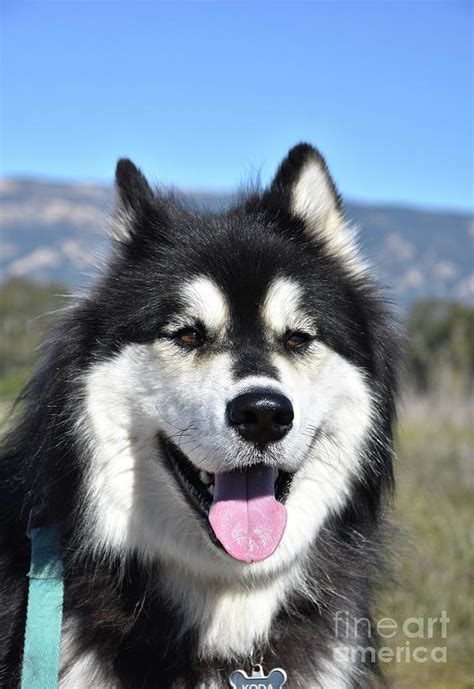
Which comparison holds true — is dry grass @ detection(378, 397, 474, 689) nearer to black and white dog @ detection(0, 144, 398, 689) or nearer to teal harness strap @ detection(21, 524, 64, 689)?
black and white dog @ detection(0, 144, 398, 689)

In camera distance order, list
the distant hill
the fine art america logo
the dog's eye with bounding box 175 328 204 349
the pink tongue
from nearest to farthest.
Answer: the pink tongue, the dog's eye with bounding box 175 328 204 349, the fine art america logo, the distant hill

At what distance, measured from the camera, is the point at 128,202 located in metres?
3.30

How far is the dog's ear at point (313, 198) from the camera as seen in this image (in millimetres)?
3418

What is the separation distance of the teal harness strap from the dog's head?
0.21 meters

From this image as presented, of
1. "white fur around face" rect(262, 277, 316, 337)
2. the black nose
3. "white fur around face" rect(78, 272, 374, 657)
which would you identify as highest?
"white fur around face" rect(262, 277, 316, 337)

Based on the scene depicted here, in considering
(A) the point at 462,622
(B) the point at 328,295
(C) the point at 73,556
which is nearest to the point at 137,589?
(C) the point at 73,556

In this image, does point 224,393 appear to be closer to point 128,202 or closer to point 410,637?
point 128,202

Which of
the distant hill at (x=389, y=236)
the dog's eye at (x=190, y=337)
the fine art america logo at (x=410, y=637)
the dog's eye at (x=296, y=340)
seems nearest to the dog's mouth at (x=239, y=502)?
the dog's eye at (x=190, y=337)

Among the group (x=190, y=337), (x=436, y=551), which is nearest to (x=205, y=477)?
(x=190, y=337)

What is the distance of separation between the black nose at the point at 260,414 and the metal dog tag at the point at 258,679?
85 centimetres

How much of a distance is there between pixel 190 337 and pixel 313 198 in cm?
98

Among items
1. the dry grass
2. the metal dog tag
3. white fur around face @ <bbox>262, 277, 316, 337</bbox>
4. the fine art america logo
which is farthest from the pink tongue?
the dry grass

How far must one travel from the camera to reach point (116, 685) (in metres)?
2.66

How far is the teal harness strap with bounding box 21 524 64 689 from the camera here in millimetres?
2605
